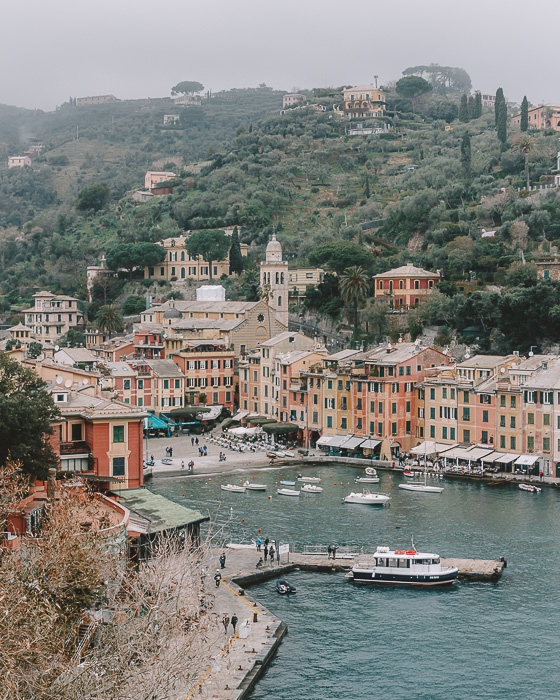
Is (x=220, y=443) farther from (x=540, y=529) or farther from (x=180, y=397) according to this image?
(x=540, y=529)

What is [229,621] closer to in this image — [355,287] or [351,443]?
[351,443]

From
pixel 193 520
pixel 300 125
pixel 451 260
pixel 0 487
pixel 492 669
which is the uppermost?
pixel 300 125

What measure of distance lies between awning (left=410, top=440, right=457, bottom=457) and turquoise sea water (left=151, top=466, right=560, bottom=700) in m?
9.70

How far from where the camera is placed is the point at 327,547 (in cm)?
5881

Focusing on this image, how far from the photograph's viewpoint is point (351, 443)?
89.1 meters

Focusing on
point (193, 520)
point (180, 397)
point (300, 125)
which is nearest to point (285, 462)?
point (180, 397)

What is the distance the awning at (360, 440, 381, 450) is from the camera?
87812 mm

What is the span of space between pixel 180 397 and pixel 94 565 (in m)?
72.7

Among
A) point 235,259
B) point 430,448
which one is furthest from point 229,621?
point 235,259

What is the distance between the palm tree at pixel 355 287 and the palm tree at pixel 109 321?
1180 inches

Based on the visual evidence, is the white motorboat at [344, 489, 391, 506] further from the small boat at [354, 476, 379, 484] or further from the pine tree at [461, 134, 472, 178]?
the pine tree at [461, 134, 472, 178]

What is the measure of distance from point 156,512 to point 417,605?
1244cm

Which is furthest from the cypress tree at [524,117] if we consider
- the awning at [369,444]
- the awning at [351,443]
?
the awning at [369,444]

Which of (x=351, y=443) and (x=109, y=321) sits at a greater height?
(x=109, y=321)
